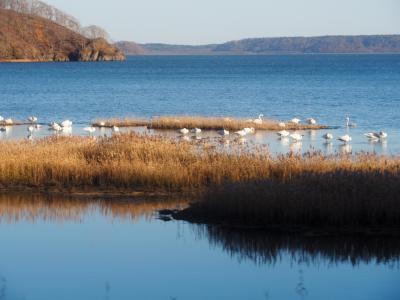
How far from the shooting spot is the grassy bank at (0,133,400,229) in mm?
15773

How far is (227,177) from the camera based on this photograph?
62.6 ft

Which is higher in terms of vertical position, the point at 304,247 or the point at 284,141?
the point at 284,141

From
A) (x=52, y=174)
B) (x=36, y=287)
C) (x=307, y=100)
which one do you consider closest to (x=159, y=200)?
(x=52, y=174)

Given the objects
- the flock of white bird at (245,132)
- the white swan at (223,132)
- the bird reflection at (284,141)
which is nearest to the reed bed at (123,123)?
the flock of white bird at (245,132)

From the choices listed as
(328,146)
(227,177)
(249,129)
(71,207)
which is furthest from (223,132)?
(71,207)

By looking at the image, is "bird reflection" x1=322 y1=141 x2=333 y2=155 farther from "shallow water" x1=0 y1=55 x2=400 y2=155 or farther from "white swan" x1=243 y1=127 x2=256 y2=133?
"white swan" x1=243 y1=127 x2=256 y2=133

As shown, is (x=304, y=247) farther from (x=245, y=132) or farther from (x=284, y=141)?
(x=245, y=132)

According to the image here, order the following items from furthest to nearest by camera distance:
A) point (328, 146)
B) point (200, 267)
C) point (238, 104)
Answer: point (238, 104), point (328, 146), point (200, 267)

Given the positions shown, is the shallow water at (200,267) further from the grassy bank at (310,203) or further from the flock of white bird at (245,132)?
the flock of white bird at (245,132)

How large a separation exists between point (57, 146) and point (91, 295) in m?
10.8

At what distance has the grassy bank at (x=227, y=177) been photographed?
51.8ft

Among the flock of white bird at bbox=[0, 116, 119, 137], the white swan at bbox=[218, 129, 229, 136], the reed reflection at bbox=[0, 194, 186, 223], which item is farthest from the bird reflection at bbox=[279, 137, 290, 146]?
the reed reflection at bbox=[0, 194, 186, 223]

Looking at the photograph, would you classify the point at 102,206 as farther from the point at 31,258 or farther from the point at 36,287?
the point at 36,287

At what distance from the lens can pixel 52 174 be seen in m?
20.4
